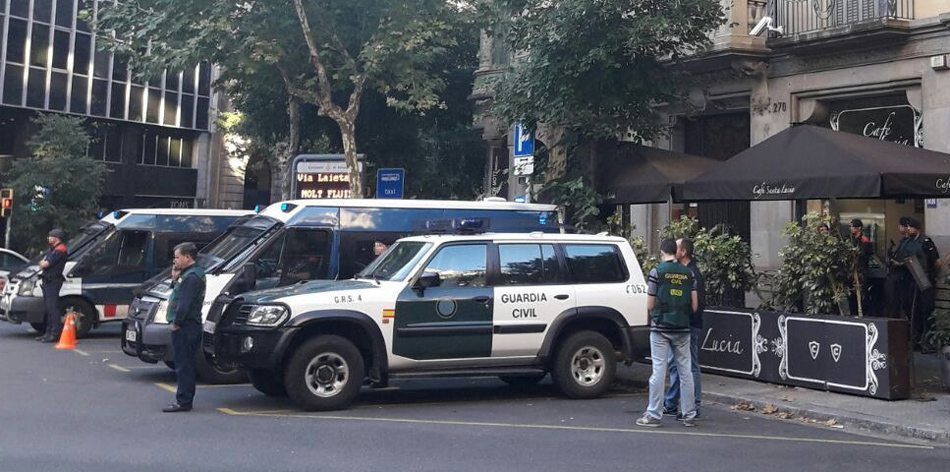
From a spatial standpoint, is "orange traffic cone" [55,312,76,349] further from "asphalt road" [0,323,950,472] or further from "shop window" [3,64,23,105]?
"shop window" [3,64,23,105]

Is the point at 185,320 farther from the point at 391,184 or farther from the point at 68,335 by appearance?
the point at 391,184

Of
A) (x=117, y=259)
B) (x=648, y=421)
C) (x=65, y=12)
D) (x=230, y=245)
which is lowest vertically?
(x=648, y=421)

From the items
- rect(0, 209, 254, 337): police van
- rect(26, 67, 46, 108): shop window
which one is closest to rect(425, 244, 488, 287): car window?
rect(0, 209, 254, 337): police van

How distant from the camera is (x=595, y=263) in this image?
11227mm

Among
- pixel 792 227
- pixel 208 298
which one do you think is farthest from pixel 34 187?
pixel 792 227

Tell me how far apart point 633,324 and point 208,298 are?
5.04 metres

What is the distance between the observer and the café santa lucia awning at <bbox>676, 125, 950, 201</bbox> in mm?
11188

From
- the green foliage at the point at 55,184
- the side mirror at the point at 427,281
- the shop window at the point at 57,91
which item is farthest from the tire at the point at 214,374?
A: the shop window at the point at 57,91

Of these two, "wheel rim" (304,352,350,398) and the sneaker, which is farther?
"wheel rim" (304,352,350,398)

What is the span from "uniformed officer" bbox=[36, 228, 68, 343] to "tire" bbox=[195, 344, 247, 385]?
490 centimetres

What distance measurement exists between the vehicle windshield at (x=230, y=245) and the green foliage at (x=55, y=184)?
17628 mm

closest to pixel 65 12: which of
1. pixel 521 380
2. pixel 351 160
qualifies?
pixel 351 160

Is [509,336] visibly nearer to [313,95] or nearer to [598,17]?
[598,17]

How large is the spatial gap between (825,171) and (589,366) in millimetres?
3690
